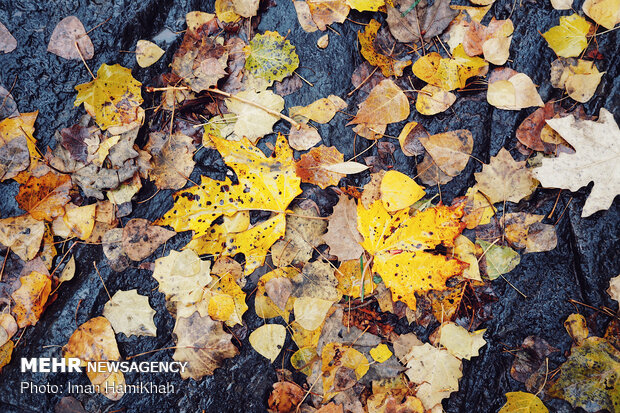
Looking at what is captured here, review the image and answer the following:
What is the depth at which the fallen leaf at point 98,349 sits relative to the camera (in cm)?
197

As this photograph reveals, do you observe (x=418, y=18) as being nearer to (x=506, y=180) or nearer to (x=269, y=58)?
(x=269, y=58)

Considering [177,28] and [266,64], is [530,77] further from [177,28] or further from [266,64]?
[177,28]

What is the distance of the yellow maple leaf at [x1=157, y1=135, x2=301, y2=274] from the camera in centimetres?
200

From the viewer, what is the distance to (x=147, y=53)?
7.11 feet

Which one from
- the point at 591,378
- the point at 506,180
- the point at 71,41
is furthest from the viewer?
the point at 71,41

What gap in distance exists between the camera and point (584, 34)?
6.84ft

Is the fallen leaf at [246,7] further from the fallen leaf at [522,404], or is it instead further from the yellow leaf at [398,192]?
the fallen leaf at [522,404]

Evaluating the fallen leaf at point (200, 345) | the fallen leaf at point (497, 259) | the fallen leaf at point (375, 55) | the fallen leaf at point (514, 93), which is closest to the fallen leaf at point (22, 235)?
the fallen leaf at point (200, 345)

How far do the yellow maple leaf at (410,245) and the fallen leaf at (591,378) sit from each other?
733 mm

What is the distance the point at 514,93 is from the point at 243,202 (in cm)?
156

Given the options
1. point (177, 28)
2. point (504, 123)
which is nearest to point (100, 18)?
point (177, 28)

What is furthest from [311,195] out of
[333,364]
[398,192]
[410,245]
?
[333,364]

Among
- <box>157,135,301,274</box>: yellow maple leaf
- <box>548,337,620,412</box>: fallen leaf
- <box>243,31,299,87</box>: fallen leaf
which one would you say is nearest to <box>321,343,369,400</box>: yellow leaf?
<box>157,135,301,274</box>: yellow maple leaf

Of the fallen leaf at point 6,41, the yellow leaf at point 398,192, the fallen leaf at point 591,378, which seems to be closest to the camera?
the fallen leaf at point 591,378
